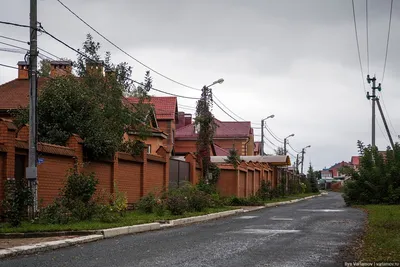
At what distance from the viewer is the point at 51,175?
18.2 metres

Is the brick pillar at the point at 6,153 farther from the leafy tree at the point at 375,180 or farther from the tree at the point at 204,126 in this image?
the leafy tree at the point at 375,180

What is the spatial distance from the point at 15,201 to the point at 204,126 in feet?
62.3

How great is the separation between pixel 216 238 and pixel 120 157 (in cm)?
1017

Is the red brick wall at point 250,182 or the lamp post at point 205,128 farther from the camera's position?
the red brick wall at point 250,182

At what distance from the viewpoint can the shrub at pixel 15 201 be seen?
578 inches

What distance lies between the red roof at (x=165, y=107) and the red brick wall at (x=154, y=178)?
71.9 ft

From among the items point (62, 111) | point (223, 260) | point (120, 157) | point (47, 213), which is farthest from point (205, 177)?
point (223, 260)

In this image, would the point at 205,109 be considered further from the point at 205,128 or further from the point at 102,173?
the point at 102,173

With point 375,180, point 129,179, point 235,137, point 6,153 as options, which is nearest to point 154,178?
point 129,179

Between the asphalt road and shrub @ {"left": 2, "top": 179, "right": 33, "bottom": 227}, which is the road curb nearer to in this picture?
the asphalt road

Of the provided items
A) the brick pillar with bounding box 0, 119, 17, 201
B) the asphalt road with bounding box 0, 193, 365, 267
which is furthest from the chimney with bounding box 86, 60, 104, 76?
the asphalt road with bounding box 0, 193, 365, 267

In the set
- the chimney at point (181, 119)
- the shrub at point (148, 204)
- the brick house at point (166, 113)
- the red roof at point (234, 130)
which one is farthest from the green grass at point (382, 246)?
the red roof at point (234, 130)

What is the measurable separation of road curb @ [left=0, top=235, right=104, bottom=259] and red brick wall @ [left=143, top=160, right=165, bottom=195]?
482 inches

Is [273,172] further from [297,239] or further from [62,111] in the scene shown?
[297,239]
